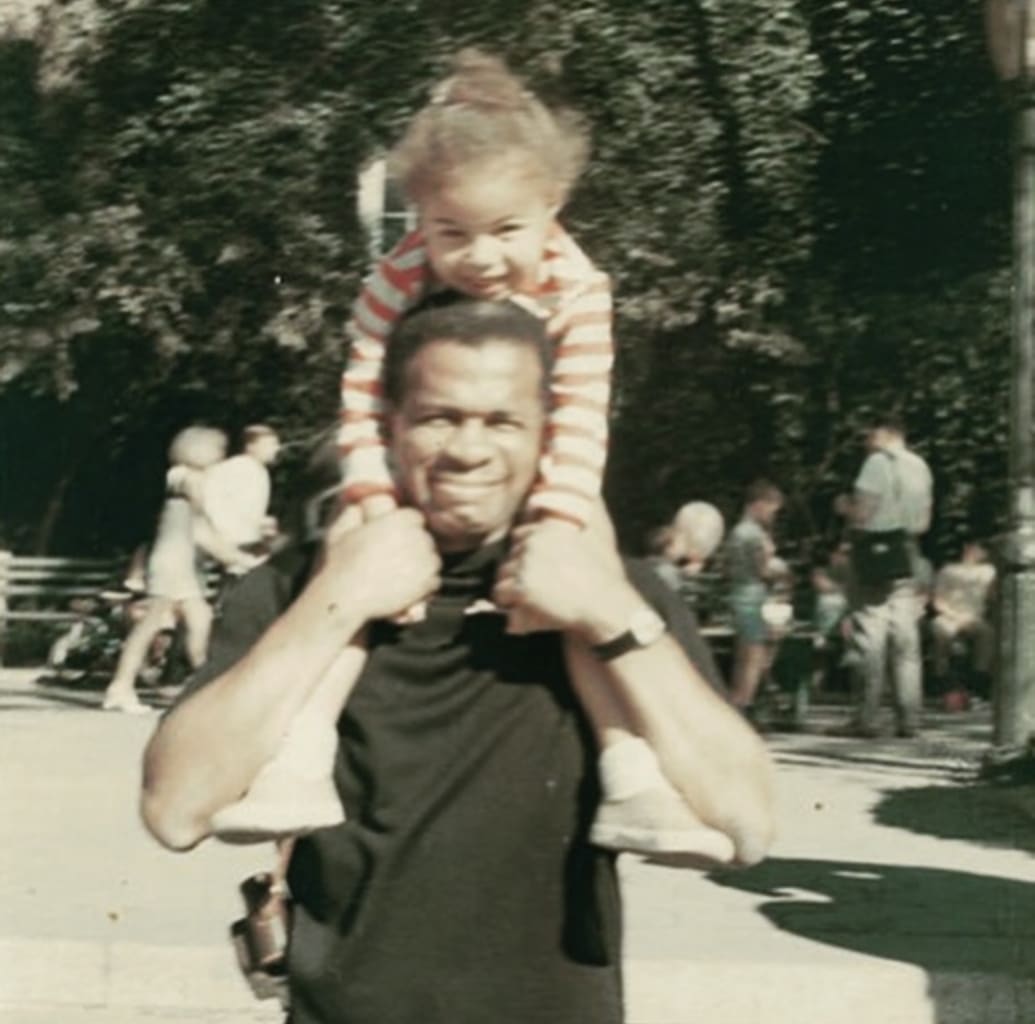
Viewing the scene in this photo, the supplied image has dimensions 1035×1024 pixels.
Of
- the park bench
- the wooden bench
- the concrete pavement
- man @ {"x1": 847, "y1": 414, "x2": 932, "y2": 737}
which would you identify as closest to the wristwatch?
the concrete pavement

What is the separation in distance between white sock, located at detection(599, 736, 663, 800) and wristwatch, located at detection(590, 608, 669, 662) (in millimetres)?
92

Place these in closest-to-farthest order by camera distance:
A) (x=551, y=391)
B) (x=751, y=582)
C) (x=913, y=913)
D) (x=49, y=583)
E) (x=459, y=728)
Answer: (x=459, y=728), (x=551, y=391), (x=913, y=913), (x=751, y=582), (x=49, y=583)

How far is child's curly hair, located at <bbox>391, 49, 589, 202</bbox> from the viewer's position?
2.87m

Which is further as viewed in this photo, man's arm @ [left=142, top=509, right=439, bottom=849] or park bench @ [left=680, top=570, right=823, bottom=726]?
park bench @ [left=680, top=570, right=823, bottom=726]

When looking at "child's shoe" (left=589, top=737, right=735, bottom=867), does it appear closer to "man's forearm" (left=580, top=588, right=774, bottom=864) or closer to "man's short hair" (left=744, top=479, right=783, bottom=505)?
"man's forearm" (left=580, top=588, right=774, bottom=864)

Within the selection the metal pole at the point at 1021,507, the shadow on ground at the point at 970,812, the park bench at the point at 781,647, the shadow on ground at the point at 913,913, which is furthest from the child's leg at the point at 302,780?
the park bench at the point at 781,647

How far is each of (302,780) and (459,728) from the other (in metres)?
0.16

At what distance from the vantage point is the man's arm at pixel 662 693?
8.44ft

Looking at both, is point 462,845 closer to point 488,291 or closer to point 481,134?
point 488,291

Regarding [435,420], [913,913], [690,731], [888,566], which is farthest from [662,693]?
[888,566]

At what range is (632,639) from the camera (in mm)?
2588

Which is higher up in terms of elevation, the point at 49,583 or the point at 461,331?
the point at 49,583

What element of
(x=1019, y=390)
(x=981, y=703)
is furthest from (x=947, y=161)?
(x=1019, y=390)

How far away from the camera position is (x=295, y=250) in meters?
18.0
